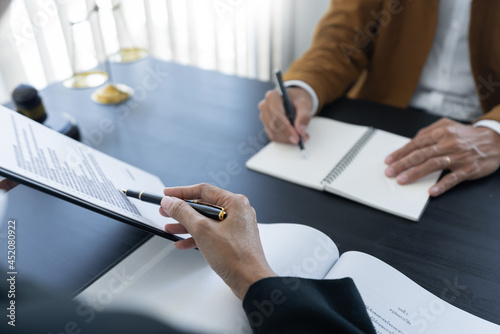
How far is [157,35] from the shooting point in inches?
97.5

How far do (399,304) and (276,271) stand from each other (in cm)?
19

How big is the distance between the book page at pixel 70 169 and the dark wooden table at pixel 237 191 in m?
0.10

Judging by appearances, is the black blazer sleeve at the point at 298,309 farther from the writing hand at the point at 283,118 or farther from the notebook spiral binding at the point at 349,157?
the writing hand at the point at 283,118

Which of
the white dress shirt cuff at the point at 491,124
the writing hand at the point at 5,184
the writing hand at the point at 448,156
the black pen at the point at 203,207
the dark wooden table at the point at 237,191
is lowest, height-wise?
the dark wooden table at the point at 237,191

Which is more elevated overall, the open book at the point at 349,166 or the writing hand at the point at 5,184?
the writing hand at the point at 5,184

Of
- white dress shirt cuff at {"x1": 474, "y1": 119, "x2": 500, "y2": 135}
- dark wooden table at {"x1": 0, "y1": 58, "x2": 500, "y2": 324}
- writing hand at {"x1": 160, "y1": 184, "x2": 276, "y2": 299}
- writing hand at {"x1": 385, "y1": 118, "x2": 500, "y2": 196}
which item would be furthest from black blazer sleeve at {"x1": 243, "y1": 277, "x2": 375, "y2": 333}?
white dress shirt cuff at {"x1": 474, "y1": 119, "x2": 500, "y2": 135}

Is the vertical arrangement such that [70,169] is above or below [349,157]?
above

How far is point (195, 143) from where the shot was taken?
1044mm

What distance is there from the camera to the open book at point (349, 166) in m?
0.84

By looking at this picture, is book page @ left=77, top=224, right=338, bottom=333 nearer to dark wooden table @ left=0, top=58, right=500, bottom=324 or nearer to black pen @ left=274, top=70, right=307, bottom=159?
dark wooden table @ left=0, top=58, right=500, bottom=324

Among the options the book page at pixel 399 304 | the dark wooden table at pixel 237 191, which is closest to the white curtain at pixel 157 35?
the dark wooden table at pixel 237 191

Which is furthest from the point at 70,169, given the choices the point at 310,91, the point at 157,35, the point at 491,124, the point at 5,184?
the point at 157,35

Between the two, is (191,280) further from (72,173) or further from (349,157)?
(349,157)

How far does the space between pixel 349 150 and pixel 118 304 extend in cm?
61
